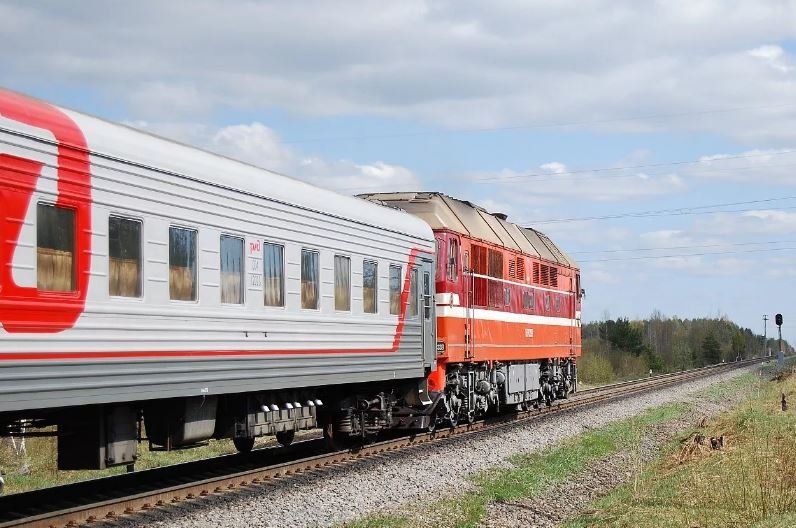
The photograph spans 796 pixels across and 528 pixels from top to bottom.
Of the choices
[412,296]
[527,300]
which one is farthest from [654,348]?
[412,296]

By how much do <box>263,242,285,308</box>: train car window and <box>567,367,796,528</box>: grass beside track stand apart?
4.53 metres

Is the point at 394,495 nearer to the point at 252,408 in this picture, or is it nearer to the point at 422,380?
the point at 252,408

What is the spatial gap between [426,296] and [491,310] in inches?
146

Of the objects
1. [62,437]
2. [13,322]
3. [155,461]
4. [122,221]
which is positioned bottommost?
[155,461]

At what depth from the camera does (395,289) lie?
17000 mm

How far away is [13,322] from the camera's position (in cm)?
912

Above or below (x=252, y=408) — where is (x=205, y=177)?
above

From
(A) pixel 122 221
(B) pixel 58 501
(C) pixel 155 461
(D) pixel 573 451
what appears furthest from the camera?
(C) pixel 155 461

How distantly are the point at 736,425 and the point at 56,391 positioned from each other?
14.3 metres

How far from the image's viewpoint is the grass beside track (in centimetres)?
1095

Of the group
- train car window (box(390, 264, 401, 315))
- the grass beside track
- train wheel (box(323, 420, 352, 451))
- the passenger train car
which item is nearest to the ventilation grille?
the passenger train car

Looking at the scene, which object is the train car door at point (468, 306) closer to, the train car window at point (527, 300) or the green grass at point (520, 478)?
Result: the green grass at point (520, 478)

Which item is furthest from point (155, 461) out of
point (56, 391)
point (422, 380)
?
point (56, 391)

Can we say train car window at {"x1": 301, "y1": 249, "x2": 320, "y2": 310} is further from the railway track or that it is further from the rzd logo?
the rzd logo
